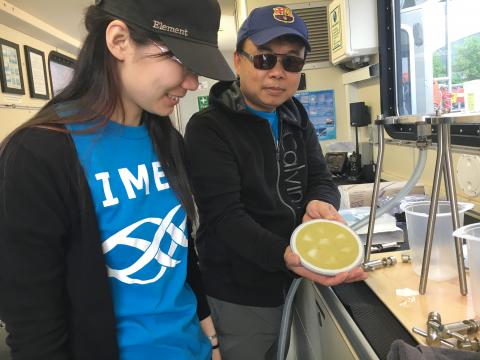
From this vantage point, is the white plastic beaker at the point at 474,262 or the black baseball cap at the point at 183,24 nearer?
the black baseball cap at the point at 183,24

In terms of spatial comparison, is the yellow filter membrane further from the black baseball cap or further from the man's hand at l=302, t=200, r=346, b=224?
the black baseball cap

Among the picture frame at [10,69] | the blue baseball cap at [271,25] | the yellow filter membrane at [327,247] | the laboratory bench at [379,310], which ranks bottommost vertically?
the laboratory bench at [379,310]

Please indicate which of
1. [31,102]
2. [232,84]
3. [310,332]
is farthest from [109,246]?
[31,102]

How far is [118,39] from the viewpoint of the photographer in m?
0.68

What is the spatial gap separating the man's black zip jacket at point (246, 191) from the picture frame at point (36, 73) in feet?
11.6

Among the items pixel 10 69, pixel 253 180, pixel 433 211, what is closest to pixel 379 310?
pixel 433 211

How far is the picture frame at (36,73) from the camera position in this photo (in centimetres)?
394

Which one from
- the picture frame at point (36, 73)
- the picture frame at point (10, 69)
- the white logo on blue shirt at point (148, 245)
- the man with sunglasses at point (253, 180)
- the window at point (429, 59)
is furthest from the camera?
the picture frame at point (36, 73)

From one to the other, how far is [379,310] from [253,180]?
1.62 ft

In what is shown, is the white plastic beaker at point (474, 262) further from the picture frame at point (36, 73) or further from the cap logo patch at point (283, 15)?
the picture frame at point (36, 73)

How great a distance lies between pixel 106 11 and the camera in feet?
2.23

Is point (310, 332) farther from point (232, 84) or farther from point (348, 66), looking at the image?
point (348, 66)

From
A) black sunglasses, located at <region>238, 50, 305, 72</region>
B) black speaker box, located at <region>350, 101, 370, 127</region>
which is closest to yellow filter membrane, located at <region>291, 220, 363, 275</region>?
black sunglasses, located at <region>238, 50, 305, 72</region>

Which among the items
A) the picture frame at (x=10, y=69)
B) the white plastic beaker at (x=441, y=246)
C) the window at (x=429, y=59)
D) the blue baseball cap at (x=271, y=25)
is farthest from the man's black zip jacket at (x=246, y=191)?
the picture frame at (x=10, y=69)
